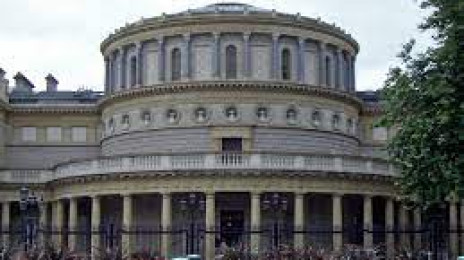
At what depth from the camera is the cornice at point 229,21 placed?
236ft

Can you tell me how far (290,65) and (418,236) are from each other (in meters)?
15.4

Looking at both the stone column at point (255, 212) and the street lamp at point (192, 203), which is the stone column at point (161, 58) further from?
the stone column at point (255, 212)

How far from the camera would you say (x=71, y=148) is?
80.4 meters

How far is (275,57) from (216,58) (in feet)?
13.9

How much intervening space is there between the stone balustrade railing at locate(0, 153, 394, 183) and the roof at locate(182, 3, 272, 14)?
611 inches

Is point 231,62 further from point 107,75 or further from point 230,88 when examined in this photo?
point 107,75

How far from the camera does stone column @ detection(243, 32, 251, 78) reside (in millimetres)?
71625

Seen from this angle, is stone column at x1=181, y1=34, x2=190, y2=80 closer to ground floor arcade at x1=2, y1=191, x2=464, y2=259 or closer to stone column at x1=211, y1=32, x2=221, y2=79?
stone column at x1=211, y1=32, x2=221, y2=79

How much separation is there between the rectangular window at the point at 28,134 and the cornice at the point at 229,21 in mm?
10885

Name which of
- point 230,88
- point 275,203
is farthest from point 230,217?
point 230,88

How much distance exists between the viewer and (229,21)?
236ft

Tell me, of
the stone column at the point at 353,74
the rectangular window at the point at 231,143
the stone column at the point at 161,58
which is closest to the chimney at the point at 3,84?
the stone column at the point at 161,58

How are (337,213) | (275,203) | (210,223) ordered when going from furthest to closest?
(337,213) < (275,203) < (210,223)

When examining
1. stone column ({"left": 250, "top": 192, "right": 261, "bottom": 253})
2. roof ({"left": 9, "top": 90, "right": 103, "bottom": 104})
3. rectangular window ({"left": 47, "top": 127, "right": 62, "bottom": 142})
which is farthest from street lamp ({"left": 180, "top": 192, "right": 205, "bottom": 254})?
roof ({"left": 9, "top": 90, "right": 103, "bottom": 104})
